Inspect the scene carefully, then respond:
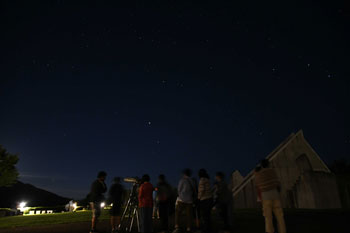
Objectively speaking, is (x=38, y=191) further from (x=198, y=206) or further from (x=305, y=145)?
(x=198, y=206)

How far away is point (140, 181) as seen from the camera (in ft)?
28.0

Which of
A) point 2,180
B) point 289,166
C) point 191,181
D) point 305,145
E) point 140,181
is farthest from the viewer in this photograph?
point 2,180

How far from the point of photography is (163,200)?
8062mm

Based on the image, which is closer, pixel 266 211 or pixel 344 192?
pixel 266 211

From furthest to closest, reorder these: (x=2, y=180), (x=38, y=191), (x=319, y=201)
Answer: (x=38, y=191)
(x=2, y=180)
(x=319, y=201)

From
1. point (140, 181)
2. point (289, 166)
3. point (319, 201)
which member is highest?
point (289, 166)

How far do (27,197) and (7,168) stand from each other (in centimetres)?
4297

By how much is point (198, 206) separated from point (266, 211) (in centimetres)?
243

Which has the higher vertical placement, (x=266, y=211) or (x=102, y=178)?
(x=102, y=178)

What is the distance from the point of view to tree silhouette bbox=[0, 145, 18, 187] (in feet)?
117

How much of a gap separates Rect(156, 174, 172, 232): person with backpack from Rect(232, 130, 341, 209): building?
515 inches

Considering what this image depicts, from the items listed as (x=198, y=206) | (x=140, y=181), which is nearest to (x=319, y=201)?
(x=198, y=206)

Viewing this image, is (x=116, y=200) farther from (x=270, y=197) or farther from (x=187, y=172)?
(x=270, y=197)

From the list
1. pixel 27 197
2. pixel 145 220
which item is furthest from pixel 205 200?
pixel 27 197
